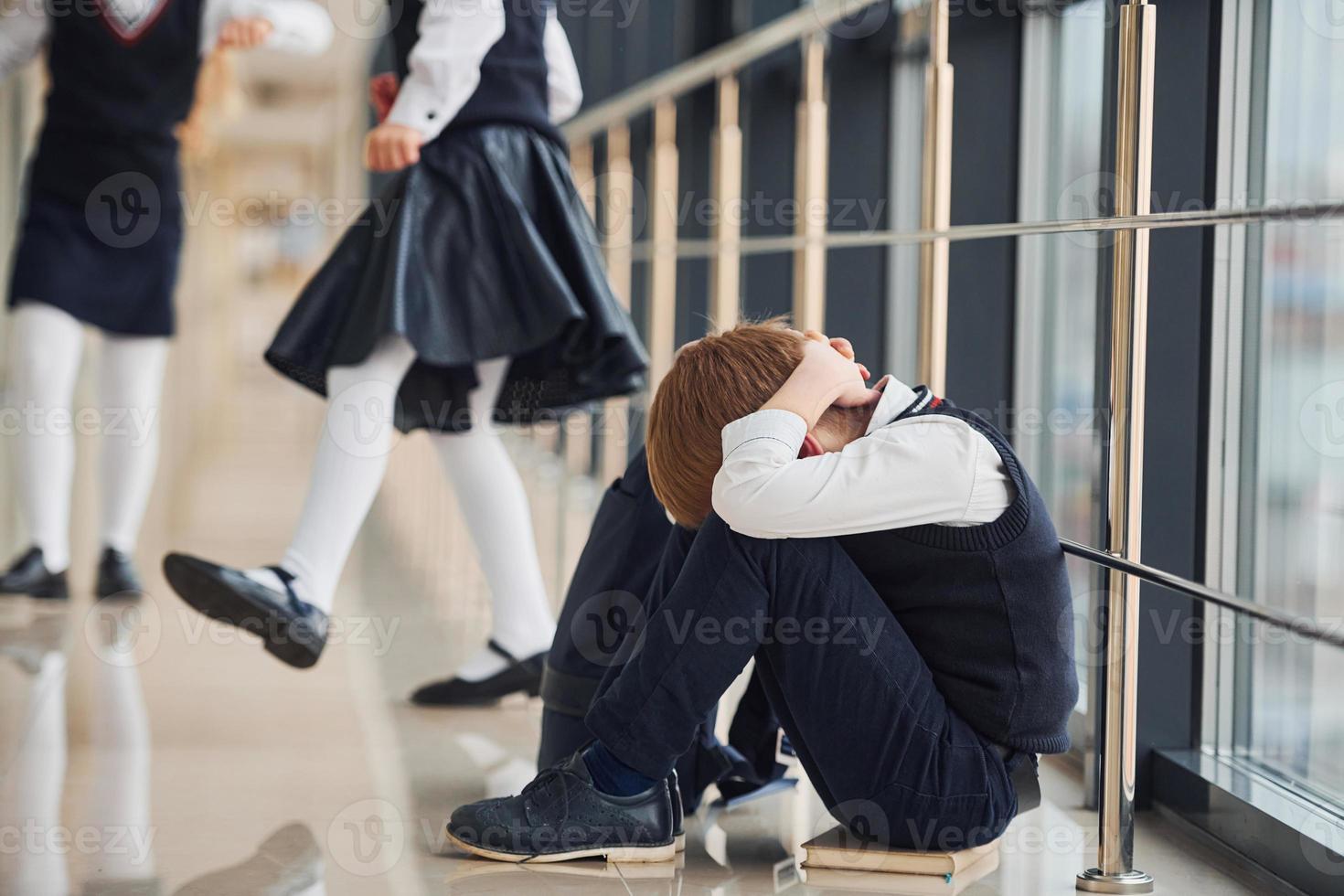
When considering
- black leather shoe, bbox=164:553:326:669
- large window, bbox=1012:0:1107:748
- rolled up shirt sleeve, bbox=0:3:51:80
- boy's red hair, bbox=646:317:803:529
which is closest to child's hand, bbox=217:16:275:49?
rolled up shirt sleeve, bbox=0:3:51:80

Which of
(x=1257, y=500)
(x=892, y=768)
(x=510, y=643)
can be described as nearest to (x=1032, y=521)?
(x=892, y=768)

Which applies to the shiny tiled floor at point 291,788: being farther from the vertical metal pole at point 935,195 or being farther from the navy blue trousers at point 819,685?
the vertical metal pole at point 935,195

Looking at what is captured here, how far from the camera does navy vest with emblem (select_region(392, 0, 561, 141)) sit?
1546 millimetres

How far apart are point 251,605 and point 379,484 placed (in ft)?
0.68

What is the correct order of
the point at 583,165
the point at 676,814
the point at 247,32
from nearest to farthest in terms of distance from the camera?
the point at 676,814 → the point at 247,32 → the point at 583,165

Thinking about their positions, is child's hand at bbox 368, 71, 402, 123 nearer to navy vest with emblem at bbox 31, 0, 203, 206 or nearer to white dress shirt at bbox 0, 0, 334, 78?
white dress shirt at bbox 0, 0, 334, 78

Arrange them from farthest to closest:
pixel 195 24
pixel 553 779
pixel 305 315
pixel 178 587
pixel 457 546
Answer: pixel 457 546
pixel 195 24
pixel 305 315
pixel 178 587
pixel 553 779

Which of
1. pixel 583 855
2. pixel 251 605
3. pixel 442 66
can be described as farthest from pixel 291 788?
pixel 442 66

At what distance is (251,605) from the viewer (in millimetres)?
1374

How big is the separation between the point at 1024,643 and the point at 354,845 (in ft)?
1.74

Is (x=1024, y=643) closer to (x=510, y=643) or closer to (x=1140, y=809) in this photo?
(x=1140, y=809)

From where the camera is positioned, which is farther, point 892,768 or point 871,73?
point 871,73

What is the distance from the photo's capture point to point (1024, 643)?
3.36 feet

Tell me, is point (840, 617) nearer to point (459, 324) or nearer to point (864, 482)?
point (864, 482)
